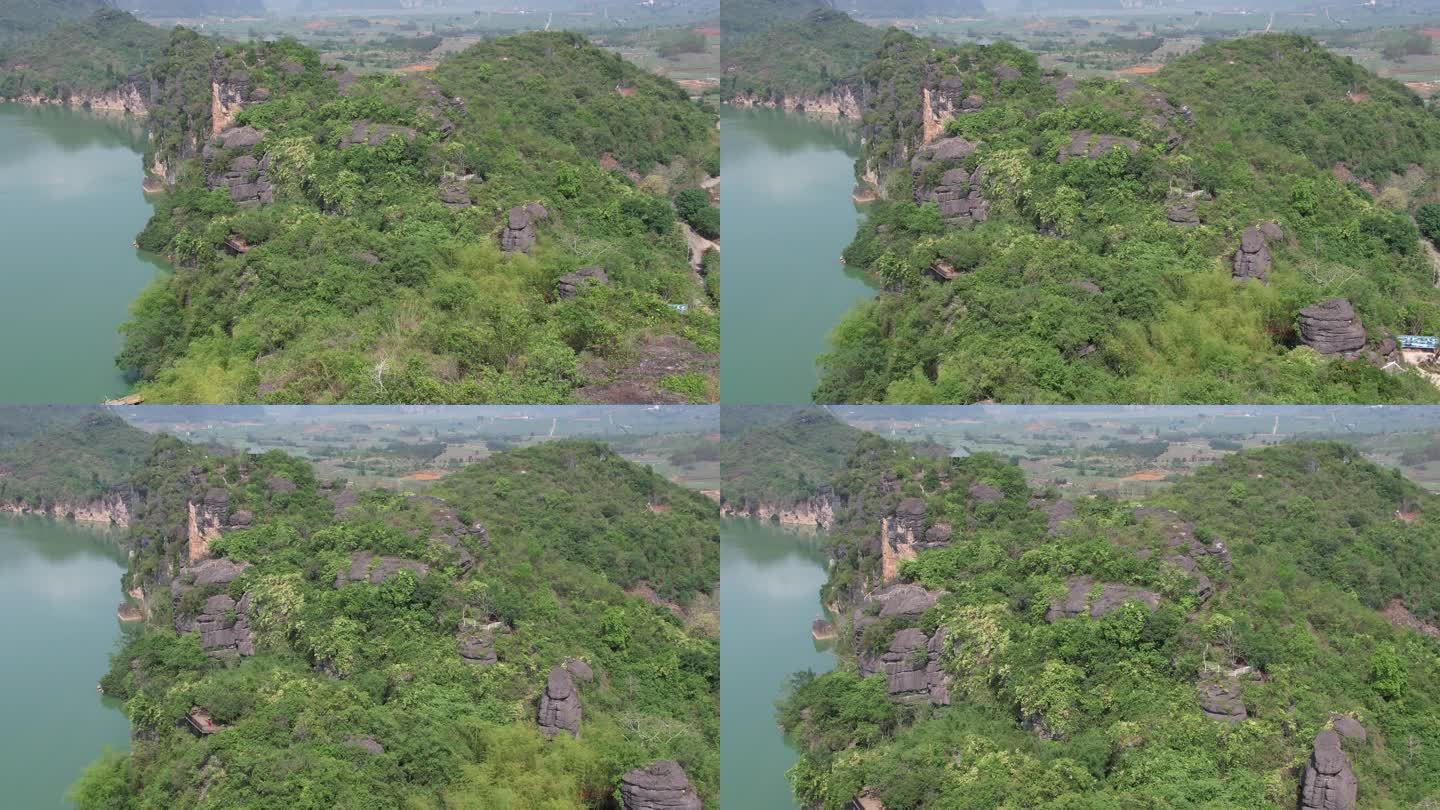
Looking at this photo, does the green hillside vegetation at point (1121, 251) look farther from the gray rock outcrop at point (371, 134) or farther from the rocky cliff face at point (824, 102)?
the gray rock outcrop at point (371, 134)

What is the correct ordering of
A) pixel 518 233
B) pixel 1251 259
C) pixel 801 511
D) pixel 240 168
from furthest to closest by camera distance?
pixel 240 168
pixel 801 511
pixel 518 233
pixel 1251 259

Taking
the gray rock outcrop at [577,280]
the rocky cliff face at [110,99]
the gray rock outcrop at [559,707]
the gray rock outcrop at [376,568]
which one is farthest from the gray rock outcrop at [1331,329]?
the rocky cliff face at [110,99]

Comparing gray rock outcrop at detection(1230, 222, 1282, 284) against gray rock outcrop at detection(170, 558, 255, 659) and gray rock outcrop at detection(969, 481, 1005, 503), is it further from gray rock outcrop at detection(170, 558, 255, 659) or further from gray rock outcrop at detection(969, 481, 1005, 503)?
gray rock outcrop at detection(170, 558, 255, 659)

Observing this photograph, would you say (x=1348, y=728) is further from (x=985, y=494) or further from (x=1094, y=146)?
(x=1094, y=146)

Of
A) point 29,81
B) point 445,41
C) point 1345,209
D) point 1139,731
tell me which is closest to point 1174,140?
point 1345,209

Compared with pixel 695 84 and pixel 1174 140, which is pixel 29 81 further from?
pixel 1174 140

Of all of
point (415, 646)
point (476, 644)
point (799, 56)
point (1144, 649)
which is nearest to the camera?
point (1144, 649)

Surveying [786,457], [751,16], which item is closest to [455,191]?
[786,457]
